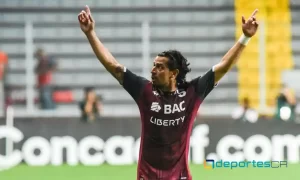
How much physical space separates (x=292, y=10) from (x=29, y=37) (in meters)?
5.75

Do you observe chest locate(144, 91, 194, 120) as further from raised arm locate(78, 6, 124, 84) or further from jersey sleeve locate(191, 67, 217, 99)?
raised arm locate(78, 6, 124, 84)

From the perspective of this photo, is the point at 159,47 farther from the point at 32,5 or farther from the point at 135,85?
the point at 135,85

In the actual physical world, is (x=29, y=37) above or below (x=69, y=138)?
above

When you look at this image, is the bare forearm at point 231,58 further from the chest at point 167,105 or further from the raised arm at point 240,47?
the chest at point 167,105

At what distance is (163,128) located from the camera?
6984 mm

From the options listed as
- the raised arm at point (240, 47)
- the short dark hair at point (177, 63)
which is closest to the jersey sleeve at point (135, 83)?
the short dark hair at point (177, 63)

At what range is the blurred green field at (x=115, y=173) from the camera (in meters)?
13.2

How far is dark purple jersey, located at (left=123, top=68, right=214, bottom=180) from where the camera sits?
6.95m

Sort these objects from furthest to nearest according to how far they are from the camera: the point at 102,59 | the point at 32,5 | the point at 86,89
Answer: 1. the point at 32,5
2. the point at 86,89
3. the point at 102,59

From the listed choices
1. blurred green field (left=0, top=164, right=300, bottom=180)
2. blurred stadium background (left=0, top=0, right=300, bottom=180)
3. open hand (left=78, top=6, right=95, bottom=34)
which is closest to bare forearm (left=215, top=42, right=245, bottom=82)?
open hand (left=78, top=6, right=95, bottom=34)

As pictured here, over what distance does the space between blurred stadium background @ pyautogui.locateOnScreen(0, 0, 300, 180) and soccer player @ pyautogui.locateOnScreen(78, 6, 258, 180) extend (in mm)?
6362

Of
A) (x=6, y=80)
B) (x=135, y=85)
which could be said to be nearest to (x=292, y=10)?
(x=6, y=80)

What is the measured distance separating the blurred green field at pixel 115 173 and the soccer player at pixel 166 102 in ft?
19.8

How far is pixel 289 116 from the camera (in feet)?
52.1
